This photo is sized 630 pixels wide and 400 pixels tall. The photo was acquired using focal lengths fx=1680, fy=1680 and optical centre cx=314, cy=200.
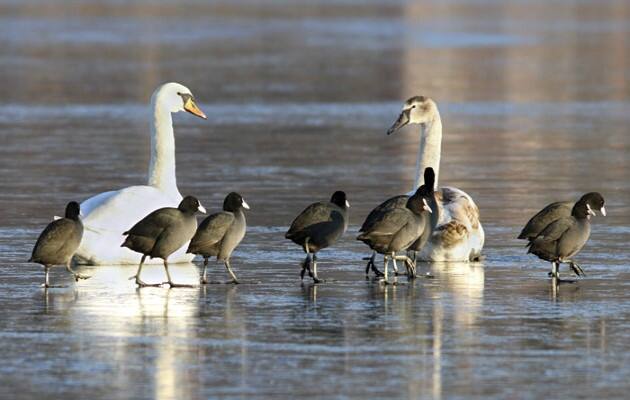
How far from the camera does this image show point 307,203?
19203mm

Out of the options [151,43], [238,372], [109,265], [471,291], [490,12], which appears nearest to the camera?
[238,372]

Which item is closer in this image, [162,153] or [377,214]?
[377,214]

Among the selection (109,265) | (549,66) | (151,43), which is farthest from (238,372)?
(151,43)

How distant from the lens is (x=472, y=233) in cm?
1516

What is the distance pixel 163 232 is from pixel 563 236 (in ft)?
10.6

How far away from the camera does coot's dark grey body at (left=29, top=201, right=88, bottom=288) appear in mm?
13023

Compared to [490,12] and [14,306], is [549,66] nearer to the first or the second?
[14,306]

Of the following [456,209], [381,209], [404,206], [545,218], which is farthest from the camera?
[456,209]

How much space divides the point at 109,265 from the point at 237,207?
1822 mm

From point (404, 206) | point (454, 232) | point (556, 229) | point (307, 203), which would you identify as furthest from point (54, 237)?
point (307, 203)

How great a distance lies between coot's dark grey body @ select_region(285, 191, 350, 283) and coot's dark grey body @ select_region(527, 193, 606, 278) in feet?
5.20

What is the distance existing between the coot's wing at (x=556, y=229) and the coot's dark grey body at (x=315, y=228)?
1634mm

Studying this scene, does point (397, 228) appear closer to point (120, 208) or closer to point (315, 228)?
point (315, 228)

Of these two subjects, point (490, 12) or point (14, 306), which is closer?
point (14, 306)
